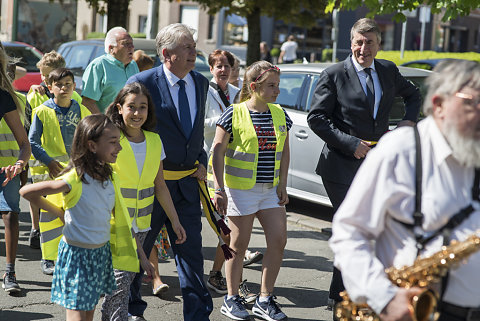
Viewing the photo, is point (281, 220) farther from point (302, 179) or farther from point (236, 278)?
point (302, 179)

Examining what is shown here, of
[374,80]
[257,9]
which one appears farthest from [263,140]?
[257,9]

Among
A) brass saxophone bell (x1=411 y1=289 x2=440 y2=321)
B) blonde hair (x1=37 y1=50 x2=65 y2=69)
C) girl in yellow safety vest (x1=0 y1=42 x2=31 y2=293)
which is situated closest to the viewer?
brass saxophone bell (x1=411 y1=289 x2=440 y2=321)

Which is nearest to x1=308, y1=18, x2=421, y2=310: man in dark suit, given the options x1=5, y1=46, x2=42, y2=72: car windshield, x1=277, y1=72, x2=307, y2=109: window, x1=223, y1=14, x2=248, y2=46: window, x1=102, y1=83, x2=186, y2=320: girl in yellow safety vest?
x1=102, y1=83, x2=186, y2=320: girl in yellow safety vest

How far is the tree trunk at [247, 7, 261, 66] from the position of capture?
21.6m

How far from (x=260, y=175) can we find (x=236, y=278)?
78 cm

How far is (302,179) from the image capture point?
891cm

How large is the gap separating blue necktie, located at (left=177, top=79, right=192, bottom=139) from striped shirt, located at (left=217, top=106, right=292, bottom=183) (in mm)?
605

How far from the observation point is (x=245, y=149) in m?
5.56

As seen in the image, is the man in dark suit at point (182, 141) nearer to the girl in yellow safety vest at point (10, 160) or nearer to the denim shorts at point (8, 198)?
the girl in yellow safety vest at point (10, 160)

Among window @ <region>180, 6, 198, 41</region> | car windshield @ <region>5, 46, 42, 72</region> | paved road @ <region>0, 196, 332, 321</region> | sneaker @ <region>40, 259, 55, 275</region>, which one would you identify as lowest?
paved road @ <region>0, 196, 332, 321</region>

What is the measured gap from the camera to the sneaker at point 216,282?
6.19 metres

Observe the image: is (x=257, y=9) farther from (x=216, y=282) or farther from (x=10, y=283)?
(x=10, y=283)

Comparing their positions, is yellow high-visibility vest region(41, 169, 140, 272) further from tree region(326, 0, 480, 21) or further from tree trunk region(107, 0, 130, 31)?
tree trunk region(107, 0, 130, 31)

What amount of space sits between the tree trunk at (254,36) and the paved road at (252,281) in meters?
13.2
